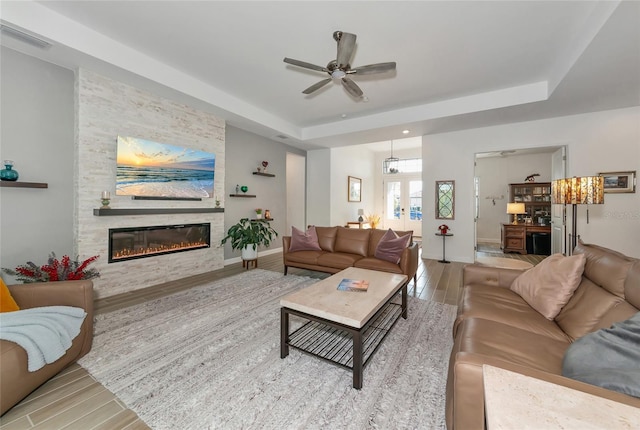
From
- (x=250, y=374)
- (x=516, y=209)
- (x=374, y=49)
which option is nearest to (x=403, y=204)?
(x=516, y=209)

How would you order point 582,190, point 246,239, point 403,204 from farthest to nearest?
point 403,204 < point 246,239 < point 582,190

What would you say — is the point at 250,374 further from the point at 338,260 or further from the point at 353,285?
the point at 338,260

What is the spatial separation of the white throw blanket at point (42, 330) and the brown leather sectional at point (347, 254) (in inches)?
107

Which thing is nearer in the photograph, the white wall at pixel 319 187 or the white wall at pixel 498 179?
the white wall at pixel 319 187

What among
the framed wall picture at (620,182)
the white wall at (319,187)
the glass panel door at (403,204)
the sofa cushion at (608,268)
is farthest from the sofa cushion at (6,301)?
the glass panel door at (403,204)

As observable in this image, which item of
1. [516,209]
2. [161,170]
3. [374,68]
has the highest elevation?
[374,68]

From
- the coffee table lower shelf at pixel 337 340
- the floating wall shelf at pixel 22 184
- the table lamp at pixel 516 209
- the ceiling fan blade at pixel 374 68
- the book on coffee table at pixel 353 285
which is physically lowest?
the coffee table lower shelf at pixel 337 340

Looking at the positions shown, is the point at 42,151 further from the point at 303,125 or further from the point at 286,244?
the point at 303,125

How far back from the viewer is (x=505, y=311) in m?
1.88

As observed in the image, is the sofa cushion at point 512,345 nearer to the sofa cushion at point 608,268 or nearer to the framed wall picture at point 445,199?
the sofa cushion at point 608,268

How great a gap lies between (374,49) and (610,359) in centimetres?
338

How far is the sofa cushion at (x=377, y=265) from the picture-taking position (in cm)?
345

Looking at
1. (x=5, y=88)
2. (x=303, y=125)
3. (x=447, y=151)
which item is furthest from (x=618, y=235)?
(x=5, y=88)

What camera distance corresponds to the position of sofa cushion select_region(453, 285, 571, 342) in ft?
5.55
